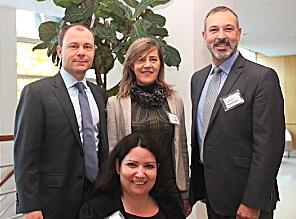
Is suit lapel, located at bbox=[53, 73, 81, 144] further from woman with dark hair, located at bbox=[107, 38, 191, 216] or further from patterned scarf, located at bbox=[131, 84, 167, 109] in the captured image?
patterned scarf, located at bbox=[131, 84, 167, 109]

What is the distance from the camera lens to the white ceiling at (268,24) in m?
6.62

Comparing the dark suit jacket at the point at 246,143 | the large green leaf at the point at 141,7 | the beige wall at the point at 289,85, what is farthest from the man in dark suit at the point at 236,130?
the beige wall at the point at 289,85

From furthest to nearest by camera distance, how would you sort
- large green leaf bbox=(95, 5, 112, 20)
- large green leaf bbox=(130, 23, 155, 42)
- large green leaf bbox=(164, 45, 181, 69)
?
large green leaf bbox=(164, 45, 181, 69) → large green leaf bbox=(95, 5, 112, 20) → large green leaf bbox=(130, 23, 155, 42)

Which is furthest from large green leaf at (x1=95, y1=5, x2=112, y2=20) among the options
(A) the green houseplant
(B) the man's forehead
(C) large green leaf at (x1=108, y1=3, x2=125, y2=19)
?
(B) the man's forehead

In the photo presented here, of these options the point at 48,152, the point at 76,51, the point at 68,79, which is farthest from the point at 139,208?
the point at 76,51

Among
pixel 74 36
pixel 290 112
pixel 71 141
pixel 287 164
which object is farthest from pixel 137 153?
pixel 290 112

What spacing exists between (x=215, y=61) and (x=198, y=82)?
22 cm

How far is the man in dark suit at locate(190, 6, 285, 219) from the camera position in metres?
1.94

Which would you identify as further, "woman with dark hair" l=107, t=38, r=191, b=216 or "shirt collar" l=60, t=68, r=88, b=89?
"woman with dark hair" l=107, t=38, r=191, b=216

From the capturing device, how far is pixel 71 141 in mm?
1982

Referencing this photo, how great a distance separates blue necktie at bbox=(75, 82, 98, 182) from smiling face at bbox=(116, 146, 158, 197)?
0.78 ft

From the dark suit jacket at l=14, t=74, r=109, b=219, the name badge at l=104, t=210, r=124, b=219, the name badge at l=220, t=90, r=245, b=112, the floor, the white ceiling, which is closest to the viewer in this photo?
the name badge at l=104, t=210, r=124, b=219

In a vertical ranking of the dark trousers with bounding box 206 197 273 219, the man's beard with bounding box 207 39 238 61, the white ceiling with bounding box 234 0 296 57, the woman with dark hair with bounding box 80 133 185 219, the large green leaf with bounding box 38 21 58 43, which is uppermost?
the white ceiling with bounding box 234 0 296 57

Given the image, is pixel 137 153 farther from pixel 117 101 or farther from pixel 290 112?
pixel 290 112
